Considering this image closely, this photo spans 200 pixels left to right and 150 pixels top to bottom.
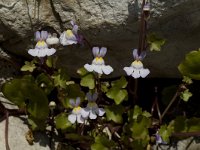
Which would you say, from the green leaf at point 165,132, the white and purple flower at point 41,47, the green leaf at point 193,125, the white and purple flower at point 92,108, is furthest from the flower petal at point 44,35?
the green leaf at point 193,125

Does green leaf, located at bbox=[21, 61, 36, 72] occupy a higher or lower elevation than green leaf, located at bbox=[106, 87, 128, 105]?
higher

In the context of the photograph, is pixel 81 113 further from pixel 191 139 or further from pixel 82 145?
pixel 191 139

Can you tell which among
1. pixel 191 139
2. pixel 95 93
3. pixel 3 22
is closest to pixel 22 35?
pixel 3 22

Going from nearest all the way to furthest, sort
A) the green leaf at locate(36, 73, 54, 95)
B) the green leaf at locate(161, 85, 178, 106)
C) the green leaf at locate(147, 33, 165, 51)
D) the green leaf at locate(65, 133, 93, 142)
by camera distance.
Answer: the green leaf at locate(147, 33, 165, 51) < the green leaf at locate(65, 133, 93, 142) < the green leaf at locate(36, 73, 54, 95) < the green leaf at locate(161, 85, 178, 106)

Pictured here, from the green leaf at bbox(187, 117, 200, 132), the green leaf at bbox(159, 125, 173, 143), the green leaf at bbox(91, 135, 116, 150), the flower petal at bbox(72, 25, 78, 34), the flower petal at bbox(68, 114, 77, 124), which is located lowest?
the green leaf at bbox(91, 135, 116, 150)

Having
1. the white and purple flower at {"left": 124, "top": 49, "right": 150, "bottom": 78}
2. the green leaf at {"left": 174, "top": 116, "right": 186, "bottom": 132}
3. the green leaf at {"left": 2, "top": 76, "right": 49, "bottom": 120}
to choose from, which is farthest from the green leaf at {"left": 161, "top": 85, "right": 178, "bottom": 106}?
the green leaf at {"left": 2, "top": 76, "right": 49, "bottom": 120}

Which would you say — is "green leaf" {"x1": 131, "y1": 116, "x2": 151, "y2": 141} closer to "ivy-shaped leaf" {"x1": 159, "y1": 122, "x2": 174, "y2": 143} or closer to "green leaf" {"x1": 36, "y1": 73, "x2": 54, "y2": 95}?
"ivy-shaped leaf" {"x1": 159, "y1": 122, "x2": 174, "y2": 143}

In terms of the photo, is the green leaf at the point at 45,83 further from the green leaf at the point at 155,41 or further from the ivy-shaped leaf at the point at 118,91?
the green leaf at the point at 155,41
